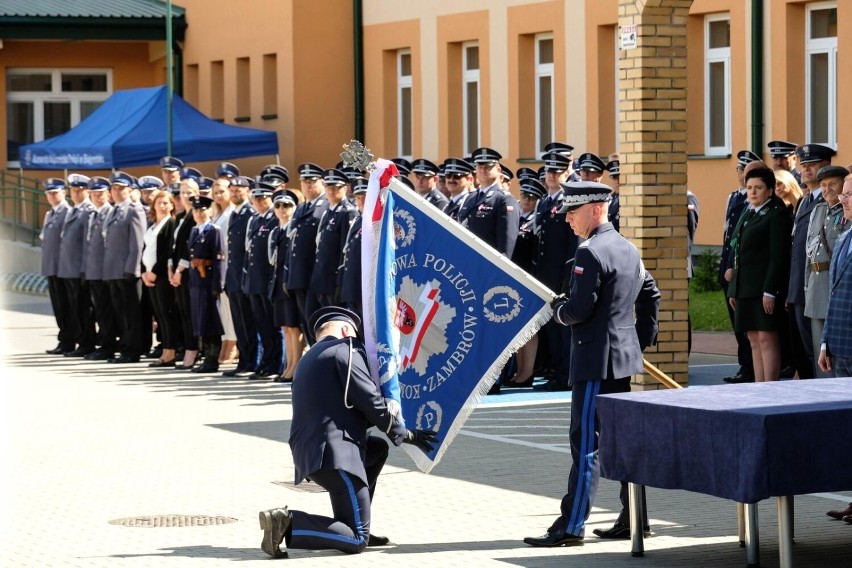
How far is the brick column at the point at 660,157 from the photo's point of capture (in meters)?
15.2

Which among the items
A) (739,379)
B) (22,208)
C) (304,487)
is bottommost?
(304,487)

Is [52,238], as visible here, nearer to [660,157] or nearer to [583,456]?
[660,157]

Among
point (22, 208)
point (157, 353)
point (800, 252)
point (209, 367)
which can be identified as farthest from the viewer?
point (22, 208)

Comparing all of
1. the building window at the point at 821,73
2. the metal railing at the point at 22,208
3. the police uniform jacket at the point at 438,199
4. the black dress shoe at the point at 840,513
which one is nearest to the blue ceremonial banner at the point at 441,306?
the black dress shoe at the point at 840,513

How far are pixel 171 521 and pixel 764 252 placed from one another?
6221 millimetres

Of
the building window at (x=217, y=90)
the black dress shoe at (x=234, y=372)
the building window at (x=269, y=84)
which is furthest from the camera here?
the building window at (x=217, y=90)

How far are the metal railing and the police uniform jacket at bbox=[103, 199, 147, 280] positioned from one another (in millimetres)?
15769

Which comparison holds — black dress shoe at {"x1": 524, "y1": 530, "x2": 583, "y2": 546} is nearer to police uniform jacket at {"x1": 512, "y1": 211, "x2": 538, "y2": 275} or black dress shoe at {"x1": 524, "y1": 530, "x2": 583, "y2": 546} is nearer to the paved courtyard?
the paved courtyard

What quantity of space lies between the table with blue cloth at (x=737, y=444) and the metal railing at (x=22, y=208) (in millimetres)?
29373

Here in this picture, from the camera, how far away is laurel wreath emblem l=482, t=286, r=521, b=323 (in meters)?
10.2

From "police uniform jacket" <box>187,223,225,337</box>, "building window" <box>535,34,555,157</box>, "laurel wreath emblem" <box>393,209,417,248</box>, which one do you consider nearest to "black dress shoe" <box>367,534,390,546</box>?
"laurel wreath emblem" <box>393,209,417,248</box>

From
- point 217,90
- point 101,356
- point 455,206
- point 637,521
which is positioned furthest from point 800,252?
point 217,90

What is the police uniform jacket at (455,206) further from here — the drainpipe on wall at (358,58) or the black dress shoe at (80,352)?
the drainpipe on wall at (358,58)

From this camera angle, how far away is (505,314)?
10.2 m
